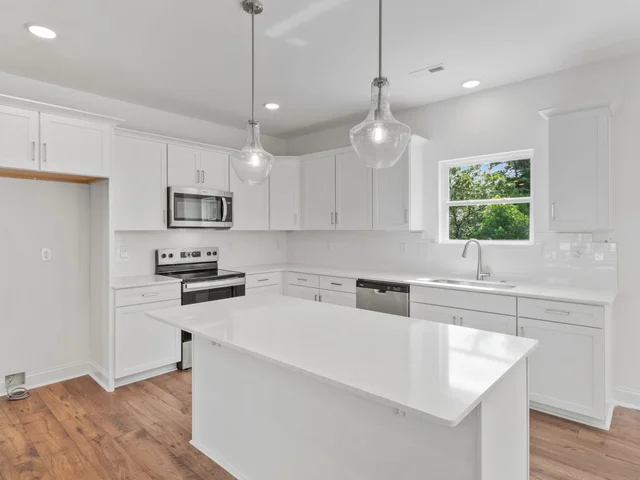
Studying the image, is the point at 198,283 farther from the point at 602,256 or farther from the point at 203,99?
the point at 602,256

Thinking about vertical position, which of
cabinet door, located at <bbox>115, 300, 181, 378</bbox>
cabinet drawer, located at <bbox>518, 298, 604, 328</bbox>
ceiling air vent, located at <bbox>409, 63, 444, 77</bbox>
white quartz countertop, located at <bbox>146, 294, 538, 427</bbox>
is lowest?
cabinet door, located at <bbox>115, 300, 181, 378</bbox>

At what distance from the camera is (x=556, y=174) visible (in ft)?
9.72

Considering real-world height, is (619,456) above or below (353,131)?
below

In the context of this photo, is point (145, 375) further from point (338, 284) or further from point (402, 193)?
point (402, 193)

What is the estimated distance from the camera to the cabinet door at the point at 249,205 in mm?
4484

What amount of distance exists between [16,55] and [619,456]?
4.88m

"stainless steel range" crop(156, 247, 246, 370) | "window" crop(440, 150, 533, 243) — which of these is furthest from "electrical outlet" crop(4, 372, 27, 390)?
"window" crop(440, 150, 533, 243)

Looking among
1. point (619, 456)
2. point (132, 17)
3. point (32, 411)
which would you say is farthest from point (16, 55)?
point (619, 456)

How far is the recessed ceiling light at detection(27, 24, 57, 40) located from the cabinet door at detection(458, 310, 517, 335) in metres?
3.57

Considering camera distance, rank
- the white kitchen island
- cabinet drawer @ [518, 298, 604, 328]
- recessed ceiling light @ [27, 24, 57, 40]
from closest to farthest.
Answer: the white kitchen island → recessed ceiling light @ [27, 24, 57, 40] → cabinet drawer @ [518, 298, 604, 328]

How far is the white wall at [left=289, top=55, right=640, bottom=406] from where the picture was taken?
9.60 ft

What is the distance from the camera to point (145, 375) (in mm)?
3562

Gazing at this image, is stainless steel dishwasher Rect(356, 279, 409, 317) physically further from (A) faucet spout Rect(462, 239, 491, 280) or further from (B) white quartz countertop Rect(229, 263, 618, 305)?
(A) faucet spout Rect(462, 239, 491, 280)

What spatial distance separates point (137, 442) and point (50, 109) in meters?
2.53
